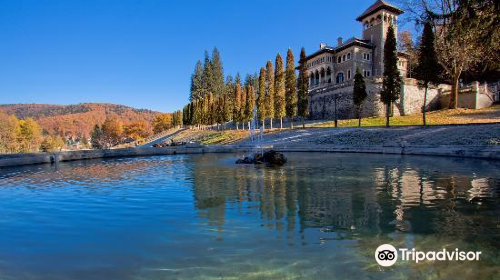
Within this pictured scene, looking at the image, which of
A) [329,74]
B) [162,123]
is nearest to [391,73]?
[329,74]

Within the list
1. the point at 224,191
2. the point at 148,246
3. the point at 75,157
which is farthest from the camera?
the point at 75,157

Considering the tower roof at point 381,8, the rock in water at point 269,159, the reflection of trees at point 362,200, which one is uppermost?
the tower roof at point 381,8

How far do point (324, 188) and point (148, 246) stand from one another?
6032mm

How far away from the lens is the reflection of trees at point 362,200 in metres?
5.59

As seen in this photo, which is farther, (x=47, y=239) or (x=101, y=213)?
(x=101, y=213)

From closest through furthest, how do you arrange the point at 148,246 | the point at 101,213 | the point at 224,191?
the point at 148,246
the point at 101,213
the point at 224,191

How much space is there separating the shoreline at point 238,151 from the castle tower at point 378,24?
3505cm

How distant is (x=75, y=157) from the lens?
22656mm

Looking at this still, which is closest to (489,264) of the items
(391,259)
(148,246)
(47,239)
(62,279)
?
(391,259)

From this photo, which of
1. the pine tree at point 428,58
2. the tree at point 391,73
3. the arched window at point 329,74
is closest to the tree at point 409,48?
the arched window at point 329,74

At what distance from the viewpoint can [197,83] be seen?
9119 centimetres

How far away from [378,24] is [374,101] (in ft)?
65.2

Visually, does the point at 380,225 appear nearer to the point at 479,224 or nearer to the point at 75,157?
the point at 479,224

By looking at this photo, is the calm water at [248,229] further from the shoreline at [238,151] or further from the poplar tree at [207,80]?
the poplar tree at [207,80]
